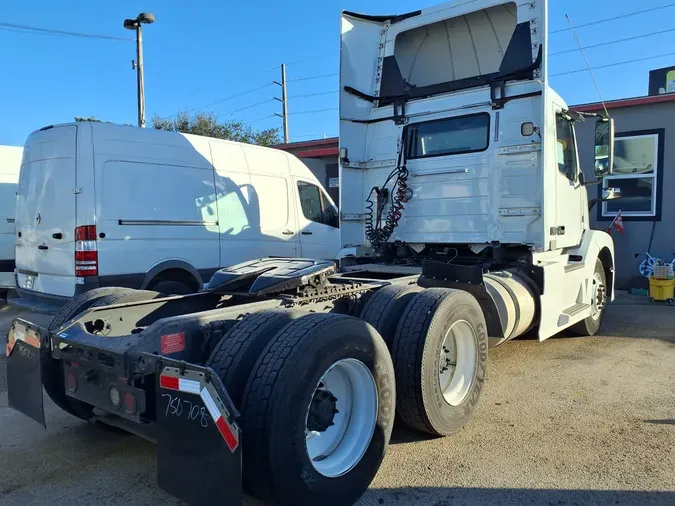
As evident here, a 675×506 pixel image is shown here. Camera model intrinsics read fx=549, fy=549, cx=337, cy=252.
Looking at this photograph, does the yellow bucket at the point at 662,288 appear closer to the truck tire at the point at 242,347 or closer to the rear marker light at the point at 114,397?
the truck tire at the point at 242,347

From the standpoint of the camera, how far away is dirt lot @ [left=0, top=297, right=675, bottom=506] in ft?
10.7

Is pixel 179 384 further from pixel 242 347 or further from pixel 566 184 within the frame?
pixel 566 184

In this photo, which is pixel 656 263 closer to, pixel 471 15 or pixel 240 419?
Result: pixel 471 15

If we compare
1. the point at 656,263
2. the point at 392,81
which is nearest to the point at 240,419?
the point at 392,81

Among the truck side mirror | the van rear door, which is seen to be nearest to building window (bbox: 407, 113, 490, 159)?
the truck side mirror

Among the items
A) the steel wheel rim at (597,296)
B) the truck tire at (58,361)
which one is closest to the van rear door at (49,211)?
the truck tire at (58,361)

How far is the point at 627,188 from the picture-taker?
11172 millimetres

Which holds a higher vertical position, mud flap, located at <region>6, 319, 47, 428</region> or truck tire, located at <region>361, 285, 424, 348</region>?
truck tire, located at <region>361, 285, 424, 348</region>

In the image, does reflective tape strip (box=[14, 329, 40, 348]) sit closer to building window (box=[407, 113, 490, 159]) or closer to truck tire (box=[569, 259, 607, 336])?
building window (box=[407, 113, 490, 159])

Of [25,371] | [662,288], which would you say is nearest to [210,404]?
[25,371]

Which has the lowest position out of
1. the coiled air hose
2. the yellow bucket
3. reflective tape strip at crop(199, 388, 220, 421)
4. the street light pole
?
the yellow bucket

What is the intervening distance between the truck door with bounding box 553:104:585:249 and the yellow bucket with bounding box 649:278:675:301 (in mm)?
3854

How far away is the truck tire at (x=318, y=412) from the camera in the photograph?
8.70 ft

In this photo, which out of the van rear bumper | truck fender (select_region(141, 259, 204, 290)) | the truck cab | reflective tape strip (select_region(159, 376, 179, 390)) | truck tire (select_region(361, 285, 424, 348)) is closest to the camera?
reflective tape strip (select_region(159, 376, 179, 390))
